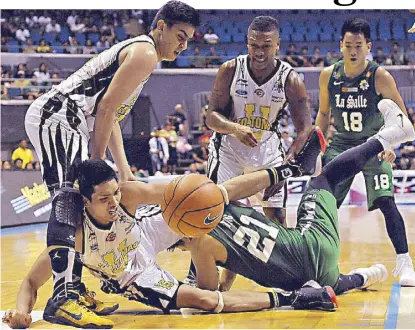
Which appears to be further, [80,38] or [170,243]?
[80,38]

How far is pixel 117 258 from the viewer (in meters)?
4.09

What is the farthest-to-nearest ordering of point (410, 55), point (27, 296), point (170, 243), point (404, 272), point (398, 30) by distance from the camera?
point (410, 55)
point (398, 30)
point (404, 272)
point (170, 243)
point (27, 296)

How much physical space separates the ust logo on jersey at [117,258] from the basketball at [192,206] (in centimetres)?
29

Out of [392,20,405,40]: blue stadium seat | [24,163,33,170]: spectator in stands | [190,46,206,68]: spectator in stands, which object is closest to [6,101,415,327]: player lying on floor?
[392,20,405,40]: blue stadium seat

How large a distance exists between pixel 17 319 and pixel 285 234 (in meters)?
1.65

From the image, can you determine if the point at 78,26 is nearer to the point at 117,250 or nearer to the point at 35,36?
the point at 35,36

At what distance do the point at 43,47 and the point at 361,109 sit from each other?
26.8 ft

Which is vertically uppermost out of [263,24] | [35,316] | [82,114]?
[263,24]

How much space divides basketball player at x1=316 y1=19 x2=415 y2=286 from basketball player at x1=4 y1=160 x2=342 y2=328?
4.26 ft

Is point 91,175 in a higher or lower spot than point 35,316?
higher

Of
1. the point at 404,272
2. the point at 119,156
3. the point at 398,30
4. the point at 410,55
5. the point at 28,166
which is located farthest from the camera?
the point at 410,55

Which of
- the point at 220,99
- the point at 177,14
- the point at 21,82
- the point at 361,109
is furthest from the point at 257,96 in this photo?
the point at 21,82

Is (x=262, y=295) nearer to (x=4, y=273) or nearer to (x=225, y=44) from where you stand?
(x=4, y=273)

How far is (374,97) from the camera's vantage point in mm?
5520
